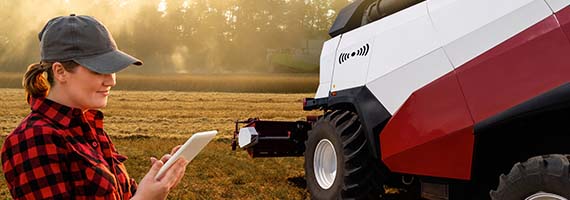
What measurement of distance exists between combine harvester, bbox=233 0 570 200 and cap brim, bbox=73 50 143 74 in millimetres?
2283

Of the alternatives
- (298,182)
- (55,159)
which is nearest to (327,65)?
(298,182)

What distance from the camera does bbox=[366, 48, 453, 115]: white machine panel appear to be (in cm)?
375

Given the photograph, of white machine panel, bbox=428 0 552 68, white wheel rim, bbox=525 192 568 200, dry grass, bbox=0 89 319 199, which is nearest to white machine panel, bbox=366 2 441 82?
white machine panel, bbox=428 0 552 68

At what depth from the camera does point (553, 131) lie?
336 cm

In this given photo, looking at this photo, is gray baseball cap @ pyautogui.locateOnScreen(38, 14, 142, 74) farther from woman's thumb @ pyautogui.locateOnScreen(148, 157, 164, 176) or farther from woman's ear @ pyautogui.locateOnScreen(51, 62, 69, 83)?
woman's thumb @ pyautogui.locateOnScreen(148, 157, 164, 176)

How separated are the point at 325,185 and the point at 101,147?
3930 mm

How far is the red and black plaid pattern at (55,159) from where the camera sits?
148 centimetres

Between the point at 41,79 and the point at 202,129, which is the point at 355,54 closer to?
the point at 41,79

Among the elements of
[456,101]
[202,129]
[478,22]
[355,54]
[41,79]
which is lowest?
[202,129]

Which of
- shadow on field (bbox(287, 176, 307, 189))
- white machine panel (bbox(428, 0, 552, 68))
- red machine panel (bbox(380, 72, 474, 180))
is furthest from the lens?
shadow on field (bbox(287, 176, 307, 189))

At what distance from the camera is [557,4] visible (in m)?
3.07

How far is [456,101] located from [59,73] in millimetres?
2577

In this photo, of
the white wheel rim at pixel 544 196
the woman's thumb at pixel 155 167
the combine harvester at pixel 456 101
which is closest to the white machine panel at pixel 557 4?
the combine harvester at pixel 456 101

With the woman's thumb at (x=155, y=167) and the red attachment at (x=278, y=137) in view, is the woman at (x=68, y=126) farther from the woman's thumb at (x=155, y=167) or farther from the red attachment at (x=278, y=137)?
the red attachment at (x=278, y=137)
